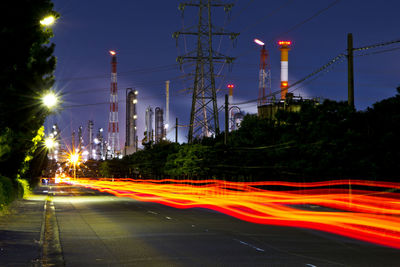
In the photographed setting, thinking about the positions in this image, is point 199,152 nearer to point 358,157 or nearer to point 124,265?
point 358,157

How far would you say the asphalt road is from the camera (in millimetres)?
13750

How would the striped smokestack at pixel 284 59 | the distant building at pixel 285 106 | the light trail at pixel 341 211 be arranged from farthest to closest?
the striped smokestack at pixel 284 59, the distant building at pixel 285 106, the light trail at pixel 341 211

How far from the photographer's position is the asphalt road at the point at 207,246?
45.1 ft

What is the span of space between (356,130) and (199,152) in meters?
31.7

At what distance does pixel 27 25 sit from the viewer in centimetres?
2183

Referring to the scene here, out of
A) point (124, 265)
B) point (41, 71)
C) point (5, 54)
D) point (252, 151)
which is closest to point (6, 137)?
point (41, 71)

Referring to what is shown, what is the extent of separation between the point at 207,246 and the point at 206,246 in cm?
3

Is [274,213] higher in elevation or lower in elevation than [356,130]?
lower

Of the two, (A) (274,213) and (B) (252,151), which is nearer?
(A) (274,213)

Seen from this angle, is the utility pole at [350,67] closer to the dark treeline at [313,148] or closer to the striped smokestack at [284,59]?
the dark treeline at [313,148]

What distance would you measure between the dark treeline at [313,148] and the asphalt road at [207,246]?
13.6 meters

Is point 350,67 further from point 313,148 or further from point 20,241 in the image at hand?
point 20,241

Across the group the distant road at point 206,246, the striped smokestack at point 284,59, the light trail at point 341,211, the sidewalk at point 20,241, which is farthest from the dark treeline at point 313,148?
the striped smokestack at point 284,59

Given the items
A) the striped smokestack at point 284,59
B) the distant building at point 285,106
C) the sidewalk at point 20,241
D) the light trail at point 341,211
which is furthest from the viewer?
the striped smokestack at point 284,59
